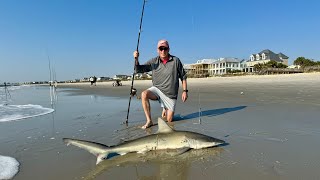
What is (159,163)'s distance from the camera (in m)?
3.19

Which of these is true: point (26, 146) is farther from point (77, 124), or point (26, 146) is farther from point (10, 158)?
point (77, 124)

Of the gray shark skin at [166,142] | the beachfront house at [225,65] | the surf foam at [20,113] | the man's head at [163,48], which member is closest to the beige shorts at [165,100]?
the man's head at [163,48]

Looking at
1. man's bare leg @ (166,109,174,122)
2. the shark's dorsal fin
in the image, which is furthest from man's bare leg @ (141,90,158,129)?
the shark's dorsal fin

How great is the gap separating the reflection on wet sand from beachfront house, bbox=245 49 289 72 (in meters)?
81.9

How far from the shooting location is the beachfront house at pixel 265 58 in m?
83.0

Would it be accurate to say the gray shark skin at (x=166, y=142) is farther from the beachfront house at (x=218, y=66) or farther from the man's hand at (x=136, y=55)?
the beachfront house at (x=218, y=66)

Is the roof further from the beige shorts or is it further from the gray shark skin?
the gray shark skin

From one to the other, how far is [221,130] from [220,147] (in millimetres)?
1173

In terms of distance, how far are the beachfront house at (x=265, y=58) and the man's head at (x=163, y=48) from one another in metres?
79.6

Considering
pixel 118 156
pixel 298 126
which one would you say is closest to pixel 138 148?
pixel 118 156

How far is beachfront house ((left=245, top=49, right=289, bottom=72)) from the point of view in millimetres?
83000

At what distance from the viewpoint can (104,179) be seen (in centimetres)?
277

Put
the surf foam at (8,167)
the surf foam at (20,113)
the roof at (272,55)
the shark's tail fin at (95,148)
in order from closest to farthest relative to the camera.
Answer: the surf foam at (8,167) → the shark's tail fin at (95,148) → the surf foam at (20,113) → the roof at (272,55)

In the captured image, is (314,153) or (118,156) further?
(118,156)
